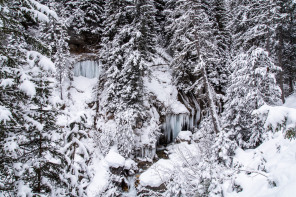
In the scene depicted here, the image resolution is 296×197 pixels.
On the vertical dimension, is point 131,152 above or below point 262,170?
below

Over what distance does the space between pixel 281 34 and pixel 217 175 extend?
16671 mm

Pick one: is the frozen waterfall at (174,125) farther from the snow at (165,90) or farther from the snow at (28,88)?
the snow at (28,88)

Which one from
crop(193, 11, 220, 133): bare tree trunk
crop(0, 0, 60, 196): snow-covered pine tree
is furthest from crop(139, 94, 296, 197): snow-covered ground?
crop(193, 11, 220, 133): bare tree trunk

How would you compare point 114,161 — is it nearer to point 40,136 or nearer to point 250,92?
point 40,136

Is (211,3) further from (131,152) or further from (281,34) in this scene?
(131,152)

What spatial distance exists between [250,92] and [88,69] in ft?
53.5

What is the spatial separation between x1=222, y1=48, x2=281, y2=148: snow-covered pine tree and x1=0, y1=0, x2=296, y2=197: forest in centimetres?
5

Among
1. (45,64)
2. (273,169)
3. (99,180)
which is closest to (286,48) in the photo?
(273,169)

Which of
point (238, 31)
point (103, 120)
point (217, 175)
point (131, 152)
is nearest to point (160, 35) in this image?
point (238, 31)

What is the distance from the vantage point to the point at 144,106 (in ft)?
45.5

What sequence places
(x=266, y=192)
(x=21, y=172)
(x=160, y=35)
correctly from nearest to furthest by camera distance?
(x=266, y=192) → (x=21, y=172) → (x=160, y=35)

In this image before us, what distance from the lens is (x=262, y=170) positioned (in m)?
3.39

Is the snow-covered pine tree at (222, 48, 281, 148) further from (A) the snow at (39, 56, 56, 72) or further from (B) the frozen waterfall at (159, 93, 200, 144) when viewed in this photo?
(A) the snow at (39, 56, 56, 72)

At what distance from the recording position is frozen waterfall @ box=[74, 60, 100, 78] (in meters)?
18.5
